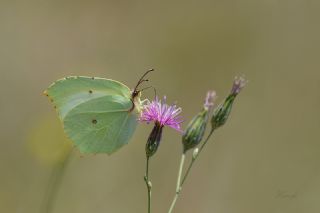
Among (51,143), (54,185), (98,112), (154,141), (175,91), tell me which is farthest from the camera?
(175,91)

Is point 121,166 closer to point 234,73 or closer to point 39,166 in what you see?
point 39,166

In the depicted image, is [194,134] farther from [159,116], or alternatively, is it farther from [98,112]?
[98,112]

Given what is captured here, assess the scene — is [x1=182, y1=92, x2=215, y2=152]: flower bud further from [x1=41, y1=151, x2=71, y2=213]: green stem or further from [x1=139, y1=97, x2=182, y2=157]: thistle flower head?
[x1=41, y1=151, x2=71, y2=213]: green stem

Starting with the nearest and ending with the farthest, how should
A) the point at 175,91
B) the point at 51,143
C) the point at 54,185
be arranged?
the point at 54,185 → the point at 51,143 → the point at 175,91

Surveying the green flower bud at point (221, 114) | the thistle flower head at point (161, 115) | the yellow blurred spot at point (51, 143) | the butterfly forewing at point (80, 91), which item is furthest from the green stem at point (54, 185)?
the green flower bud at point (221, 114)

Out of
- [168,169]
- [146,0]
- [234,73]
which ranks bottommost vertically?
[168,169]

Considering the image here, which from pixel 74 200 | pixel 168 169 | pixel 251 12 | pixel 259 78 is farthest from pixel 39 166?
pixel 251 12

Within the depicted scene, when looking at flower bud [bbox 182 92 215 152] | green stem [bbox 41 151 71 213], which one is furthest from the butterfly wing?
flower bud [bbox 182 92 215 152]

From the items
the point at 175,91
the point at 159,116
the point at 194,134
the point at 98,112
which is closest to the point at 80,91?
the point at 98,112
